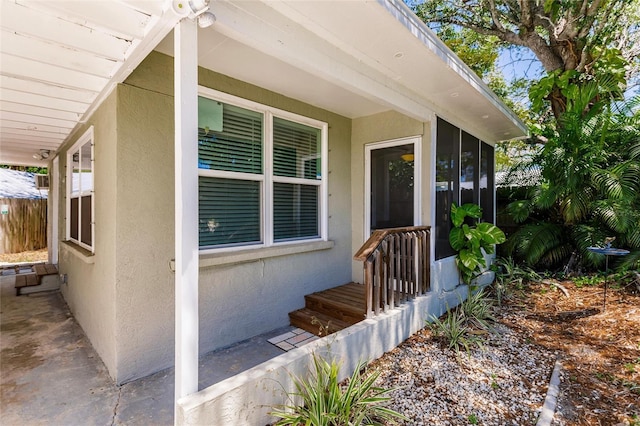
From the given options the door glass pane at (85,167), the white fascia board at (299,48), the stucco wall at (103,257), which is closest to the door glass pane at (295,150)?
the white fascia board at (299,48)

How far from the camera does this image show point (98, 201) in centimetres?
325

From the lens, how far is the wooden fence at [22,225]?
9750 millimetres

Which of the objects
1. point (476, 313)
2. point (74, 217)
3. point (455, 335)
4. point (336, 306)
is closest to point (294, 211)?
point (336, 306)

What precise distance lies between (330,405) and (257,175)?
2610 millimetres

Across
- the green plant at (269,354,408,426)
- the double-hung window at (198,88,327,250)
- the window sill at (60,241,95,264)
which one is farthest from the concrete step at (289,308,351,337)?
the window sill at (60,241,95,264)

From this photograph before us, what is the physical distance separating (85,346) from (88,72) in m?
2.88

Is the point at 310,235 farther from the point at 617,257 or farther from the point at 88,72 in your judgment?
the point at 617,257

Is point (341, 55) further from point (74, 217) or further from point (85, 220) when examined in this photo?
point (74, 217)

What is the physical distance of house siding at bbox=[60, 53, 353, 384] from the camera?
2.77 m

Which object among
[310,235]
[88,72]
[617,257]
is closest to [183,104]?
[88,72]

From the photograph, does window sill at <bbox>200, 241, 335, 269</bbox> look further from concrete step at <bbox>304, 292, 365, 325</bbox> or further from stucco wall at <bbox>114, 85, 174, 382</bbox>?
concrete step at <bbox>304, 292, 365, 325</bbox>

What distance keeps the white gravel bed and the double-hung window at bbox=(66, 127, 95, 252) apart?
11.5 ft

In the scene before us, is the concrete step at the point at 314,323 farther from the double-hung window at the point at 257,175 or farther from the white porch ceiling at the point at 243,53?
the white porch ceiling at the point at 243,53

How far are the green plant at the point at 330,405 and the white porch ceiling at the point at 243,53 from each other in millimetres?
2462
